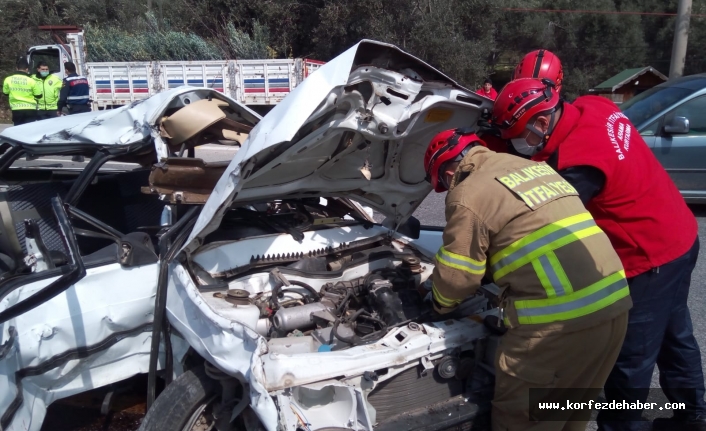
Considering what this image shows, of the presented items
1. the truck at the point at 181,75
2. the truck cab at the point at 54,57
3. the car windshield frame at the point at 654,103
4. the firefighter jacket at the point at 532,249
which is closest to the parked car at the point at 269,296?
the firefighter jacket at the point at 532,249

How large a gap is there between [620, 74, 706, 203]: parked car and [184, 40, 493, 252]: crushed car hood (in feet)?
13.7

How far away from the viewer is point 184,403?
2289 millimetres

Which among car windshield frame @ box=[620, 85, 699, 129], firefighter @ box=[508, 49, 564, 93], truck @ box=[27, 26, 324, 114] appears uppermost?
firefighter @ box=[508, 49, 564, 93]

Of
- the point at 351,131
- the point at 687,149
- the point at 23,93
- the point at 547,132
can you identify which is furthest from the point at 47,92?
the point at 547,132

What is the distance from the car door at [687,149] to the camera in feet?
20.7

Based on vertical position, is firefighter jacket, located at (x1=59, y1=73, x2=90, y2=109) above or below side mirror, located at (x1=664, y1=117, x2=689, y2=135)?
below

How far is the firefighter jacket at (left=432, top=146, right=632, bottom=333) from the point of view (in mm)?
2119

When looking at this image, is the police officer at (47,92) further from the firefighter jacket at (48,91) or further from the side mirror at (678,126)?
the side mirror at (678,126)

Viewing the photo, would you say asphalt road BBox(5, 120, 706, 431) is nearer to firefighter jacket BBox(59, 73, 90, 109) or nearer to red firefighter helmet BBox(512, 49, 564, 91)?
red firefighter helmet BBox(512, 49, 564, 91)

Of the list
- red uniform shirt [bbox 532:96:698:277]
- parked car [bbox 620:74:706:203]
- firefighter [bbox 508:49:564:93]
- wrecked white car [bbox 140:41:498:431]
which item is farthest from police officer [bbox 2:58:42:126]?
red uniform shirt [bbox 532:96:698:277]

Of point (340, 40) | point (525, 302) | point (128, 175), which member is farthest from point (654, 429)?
point (340, 40)

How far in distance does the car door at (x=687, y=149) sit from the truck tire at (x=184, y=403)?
5730mm

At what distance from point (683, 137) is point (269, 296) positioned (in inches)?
216

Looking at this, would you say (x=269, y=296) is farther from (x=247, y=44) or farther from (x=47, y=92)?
(x=247, y=44)
